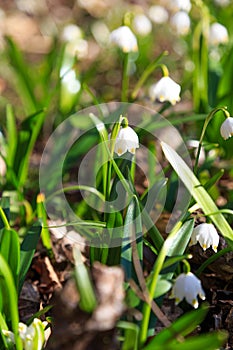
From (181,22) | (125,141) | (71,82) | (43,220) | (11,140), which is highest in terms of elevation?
(181,22)

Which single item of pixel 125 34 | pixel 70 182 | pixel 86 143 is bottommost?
pixel 70 182

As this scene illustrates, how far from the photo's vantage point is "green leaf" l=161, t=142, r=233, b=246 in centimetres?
215

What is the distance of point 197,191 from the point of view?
86.2 inches

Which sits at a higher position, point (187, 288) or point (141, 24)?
point (141, 24)

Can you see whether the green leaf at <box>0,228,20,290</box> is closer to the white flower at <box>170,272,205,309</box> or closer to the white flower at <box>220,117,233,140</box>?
the white flower at <box>170,272,205,309</box>

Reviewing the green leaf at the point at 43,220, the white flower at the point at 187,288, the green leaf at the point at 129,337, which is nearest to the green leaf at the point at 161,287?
the white flower at the point at 187,288

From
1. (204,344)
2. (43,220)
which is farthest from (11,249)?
(204,344)

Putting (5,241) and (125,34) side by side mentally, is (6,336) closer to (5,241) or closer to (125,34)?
(5,241)

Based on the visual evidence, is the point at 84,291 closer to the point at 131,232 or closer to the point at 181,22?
the point at 131,232

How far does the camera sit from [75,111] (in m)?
3.16

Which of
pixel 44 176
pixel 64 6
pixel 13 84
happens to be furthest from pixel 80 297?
pixel 64 6

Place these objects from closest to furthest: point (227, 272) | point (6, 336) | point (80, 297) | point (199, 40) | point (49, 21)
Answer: point (80, 297) < point (6, 336) < point (227, 272) < point (199, 40) < point (49, 21)

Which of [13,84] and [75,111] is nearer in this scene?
[75,111]

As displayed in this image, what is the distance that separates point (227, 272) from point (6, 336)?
87cm
